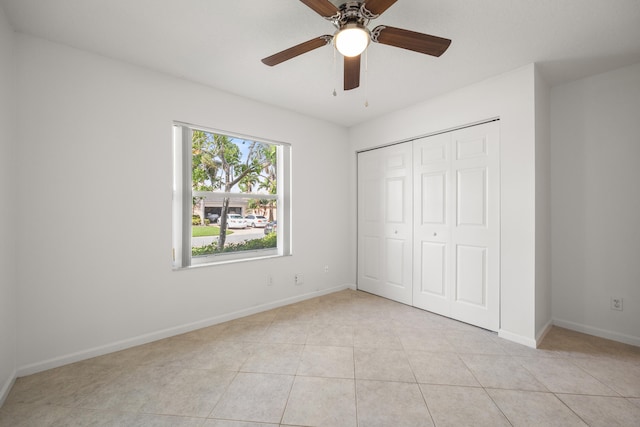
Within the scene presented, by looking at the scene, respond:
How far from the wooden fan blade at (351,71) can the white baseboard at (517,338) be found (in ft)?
8.40

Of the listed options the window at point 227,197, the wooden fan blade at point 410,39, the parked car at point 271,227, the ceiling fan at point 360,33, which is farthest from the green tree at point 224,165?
the wooden fan blade at point 410,39

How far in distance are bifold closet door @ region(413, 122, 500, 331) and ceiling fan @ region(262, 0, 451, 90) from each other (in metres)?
1.44

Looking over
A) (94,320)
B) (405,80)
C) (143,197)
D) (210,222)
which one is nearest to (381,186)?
(405,80)

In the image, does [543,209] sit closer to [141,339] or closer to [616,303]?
[616,303]

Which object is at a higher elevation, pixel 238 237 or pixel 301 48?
pixel 301 48

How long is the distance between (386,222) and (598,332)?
2266 mm

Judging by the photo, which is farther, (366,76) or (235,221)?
(235,221)

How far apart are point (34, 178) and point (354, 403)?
2.70 metres

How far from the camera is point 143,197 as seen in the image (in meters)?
2.44

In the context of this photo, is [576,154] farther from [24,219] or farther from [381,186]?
[24,219]

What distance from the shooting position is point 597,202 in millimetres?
2584

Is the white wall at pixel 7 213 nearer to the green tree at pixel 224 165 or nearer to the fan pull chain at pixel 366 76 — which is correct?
the green tree at pixel 224 165

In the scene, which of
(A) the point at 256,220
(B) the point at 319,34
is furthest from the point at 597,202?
(A) the point at 256,220

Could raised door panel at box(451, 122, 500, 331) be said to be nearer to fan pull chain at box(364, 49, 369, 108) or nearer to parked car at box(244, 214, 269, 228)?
fan pull chain at box(364, 49, 369, 108)
